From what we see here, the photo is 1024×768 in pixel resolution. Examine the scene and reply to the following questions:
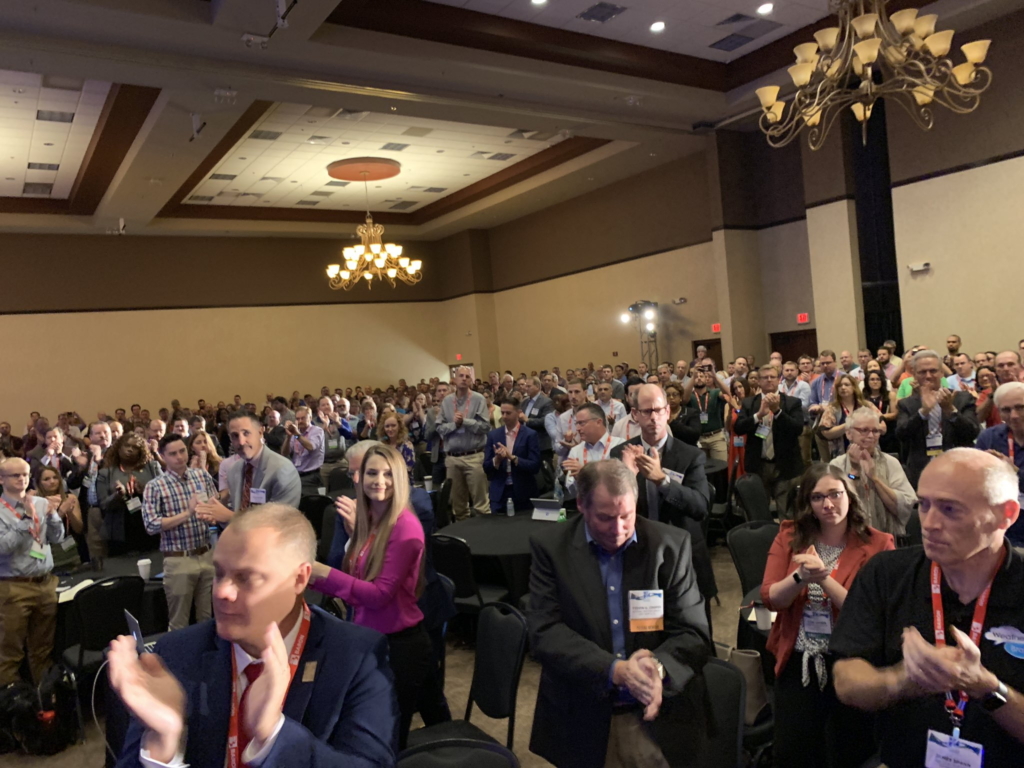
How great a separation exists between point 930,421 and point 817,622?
2881 millimetres

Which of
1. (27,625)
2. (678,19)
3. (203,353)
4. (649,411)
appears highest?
(678,19)

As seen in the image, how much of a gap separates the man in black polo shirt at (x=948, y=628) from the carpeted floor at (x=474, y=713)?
5.91ft

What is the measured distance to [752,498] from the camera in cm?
480

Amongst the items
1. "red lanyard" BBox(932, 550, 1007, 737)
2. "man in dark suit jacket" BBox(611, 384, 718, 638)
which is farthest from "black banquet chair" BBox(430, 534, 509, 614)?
"red lanyard" BBox(932, 550, 1007, 737)

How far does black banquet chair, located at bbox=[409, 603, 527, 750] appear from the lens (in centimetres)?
254

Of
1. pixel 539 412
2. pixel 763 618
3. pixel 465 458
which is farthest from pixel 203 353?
pixel 763 618

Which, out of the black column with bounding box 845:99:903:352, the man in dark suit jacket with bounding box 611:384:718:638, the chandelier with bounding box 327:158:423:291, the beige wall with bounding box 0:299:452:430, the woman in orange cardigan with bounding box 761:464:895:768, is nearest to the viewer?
the woman in orange cardigan with bounding box 761:464:895:768

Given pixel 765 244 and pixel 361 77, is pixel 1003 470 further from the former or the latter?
pixel 765 244

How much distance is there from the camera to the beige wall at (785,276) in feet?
43.6

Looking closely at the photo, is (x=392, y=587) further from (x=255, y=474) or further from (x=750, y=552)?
(x=750, y=552)

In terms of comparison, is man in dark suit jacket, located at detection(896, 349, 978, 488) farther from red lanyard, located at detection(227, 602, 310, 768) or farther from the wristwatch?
red lanyard, located at detection(227, 602, 310, 768)

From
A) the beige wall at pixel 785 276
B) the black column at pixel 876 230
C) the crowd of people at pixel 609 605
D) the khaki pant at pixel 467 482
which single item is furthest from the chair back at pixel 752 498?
the beige wall at pixel 785 276

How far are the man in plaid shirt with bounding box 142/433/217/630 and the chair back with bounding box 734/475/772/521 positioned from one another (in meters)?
3.26

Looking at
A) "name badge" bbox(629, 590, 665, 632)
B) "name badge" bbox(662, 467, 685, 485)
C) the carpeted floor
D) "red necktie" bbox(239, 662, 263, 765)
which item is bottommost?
the carpeted floor
